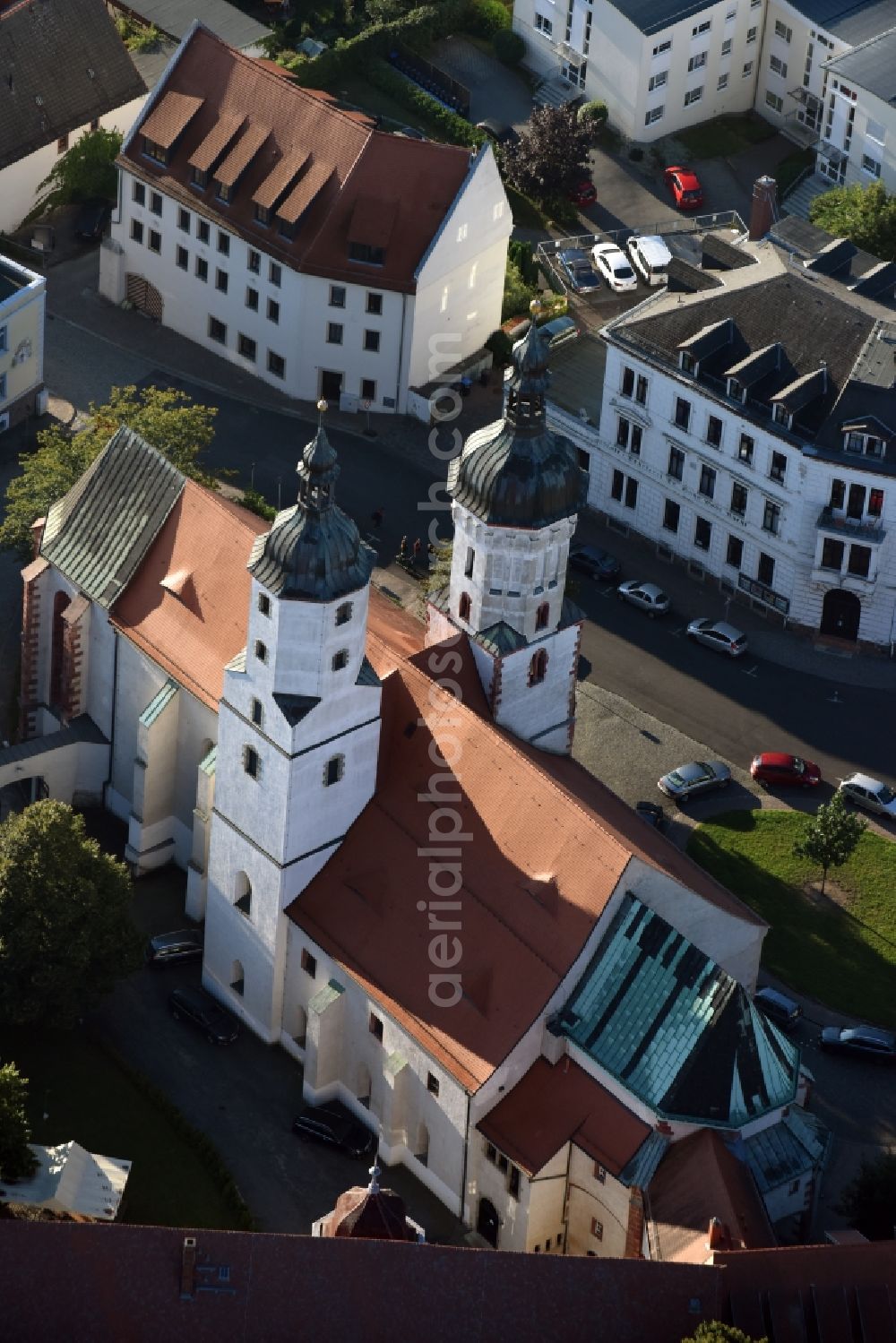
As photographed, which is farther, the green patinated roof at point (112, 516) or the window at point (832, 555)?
the window at point (832, 555)

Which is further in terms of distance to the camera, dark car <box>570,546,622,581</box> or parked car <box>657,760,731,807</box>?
dark car <box>570,546,622,581</box>

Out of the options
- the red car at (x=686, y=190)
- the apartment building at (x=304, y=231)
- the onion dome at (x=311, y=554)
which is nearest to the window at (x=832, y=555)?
the apartment building at (x=304, y=231)

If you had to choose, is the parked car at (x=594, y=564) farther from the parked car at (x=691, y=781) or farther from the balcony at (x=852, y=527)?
the parked car at (x=691, y=781)

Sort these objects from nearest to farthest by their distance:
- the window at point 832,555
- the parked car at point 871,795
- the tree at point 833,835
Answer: the tree at point 833,835 < the parked car at point 871,795 < the window at point 832,555

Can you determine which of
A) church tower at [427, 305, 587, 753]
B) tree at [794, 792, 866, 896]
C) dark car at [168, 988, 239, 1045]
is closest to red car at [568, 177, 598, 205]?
church tower at [427, 305, 587, 753]

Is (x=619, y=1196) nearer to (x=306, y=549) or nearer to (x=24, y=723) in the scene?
(x=306, y=549)

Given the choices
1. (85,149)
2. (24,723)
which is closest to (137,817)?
(24,723)

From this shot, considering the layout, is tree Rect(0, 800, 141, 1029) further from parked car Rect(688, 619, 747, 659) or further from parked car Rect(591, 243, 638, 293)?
parked car Rect(591, 243, 638, 293)
